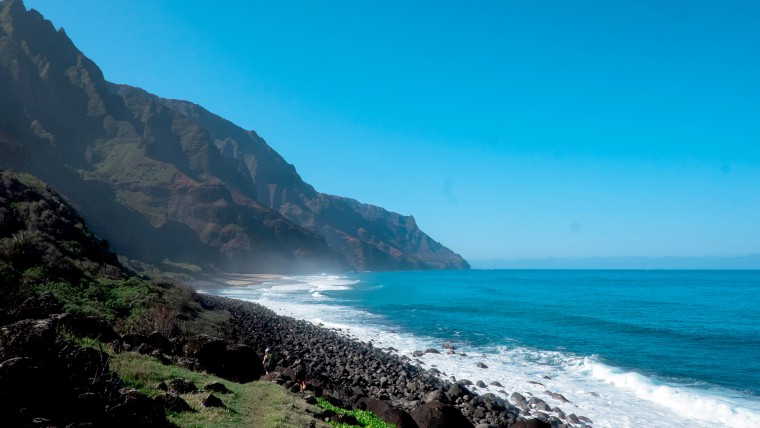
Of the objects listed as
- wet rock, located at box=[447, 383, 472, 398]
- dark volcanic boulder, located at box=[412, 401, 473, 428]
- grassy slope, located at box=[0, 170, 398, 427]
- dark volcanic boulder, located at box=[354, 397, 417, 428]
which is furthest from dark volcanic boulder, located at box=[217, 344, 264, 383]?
wet rock, located at box=[447, 383, 472, 398]

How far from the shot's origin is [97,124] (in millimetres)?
132750

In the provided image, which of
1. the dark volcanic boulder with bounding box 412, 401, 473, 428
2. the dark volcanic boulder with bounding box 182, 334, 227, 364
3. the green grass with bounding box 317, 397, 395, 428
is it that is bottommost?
the dark volcanic boulder with bounding box 412, 401, 473, 428

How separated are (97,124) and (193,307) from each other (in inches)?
5166

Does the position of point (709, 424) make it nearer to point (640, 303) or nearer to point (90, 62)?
point (640, 303)

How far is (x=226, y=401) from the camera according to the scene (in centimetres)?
1162

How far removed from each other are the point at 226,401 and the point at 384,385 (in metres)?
12.8

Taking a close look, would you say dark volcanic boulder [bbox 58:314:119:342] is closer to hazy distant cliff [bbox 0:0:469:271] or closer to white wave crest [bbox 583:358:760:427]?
white wave crest [bbox 583:358:760:427]

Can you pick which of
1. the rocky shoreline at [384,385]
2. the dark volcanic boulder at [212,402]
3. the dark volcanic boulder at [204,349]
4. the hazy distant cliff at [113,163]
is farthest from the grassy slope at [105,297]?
the hazy distant cliff at [113,163]

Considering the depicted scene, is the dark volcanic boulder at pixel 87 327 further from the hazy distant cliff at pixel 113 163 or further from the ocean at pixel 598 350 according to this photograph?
the hazy distant cliff at pixel 113 163

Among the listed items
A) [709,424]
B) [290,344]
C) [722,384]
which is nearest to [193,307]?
[290,344]

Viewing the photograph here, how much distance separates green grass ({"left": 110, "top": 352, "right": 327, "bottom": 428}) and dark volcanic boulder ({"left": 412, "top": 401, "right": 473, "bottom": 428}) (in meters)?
4.18

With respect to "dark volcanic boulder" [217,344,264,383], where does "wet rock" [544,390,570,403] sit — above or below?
below

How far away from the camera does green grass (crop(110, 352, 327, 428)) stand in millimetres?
9914

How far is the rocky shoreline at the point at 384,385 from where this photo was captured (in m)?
15.6
